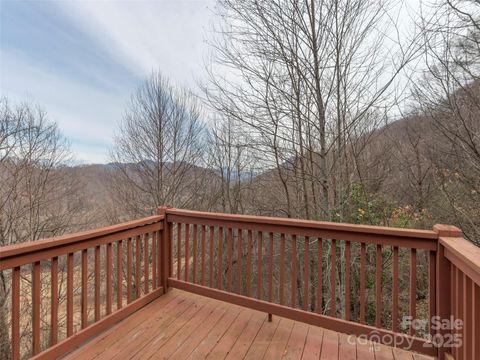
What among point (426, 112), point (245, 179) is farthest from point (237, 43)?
point (245, 179)

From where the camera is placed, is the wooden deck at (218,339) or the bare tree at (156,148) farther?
the bare tree at (156,148)

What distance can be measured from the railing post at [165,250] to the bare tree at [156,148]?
641 cm

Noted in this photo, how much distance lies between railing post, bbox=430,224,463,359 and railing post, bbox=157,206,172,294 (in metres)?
2.63

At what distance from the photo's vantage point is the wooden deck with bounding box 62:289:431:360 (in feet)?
6.64

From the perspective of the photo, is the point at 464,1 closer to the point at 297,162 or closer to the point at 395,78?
the point at 395,78

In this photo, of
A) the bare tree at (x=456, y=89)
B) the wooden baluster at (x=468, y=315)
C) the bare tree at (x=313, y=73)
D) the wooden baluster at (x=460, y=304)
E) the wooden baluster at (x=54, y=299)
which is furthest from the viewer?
the bare tree at (x=313, y=73)

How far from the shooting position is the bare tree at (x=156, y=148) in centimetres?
888

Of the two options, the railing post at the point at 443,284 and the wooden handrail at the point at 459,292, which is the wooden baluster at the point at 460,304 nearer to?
the wooden handrail at the point at 459,292

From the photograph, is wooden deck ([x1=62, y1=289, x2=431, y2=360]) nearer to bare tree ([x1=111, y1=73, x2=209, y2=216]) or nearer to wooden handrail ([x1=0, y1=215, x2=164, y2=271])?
wooden handrail ([x1=0, y1=215, x2=164, y2=271])

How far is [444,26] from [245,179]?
265 inches

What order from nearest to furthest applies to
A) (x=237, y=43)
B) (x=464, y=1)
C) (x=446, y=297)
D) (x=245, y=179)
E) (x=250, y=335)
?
1. (x=446, y=297)
2. (x=250, y=335)
3. (x=464, y=1)
4. (x=237, y=43)
5. (x=245, y=179)

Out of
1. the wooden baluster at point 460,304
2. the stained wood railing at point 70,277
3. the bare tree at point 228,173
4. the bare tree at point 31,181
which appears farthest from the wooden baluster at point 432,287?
the bare tree at point 31,181

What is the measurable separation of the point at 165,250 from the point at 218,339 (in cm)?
126

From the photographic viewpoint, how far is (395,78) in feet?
14.0
